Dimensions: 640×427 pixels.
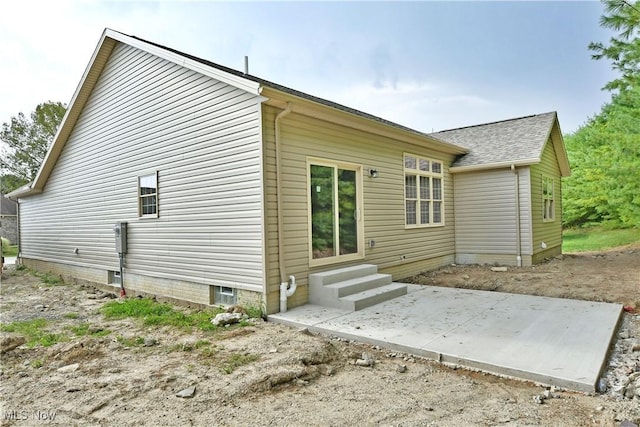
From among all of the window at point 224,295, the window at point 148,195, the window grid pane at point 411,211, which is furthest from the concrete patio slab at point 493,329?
the window at point 148,195

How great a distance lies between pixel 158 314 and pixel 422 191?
6.38 meters

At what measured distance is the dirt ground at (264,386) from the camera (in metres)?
2.66

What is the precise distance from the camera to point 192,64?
236 inches

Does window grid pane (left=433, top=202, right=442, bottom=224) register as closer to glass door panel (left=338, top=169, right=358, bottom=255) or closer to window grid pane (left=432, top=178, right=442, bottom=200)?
window grid pane (left=432, top=178, right=442, bottom=200)

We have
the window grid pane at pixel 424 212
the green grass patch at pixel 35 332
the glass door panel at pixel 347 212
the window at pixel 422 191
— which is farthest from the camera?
the window grid pane at pixel 424 212

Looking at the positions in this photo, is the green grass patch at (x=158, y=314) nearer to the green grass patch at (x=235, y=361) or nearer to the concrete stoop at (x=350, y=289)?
the green grass patch at (x=235, y=361)

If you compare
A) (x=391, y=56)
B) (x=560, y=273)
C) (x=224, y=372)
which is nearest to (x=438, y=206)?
(x=560, y=273)

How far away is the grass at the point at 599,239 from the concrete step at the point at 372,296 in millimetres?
12102

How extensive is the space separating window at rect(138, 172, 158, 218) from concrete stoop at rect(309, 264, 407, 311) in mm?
3553

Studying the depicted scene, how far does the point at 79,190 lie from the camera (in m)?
9.66

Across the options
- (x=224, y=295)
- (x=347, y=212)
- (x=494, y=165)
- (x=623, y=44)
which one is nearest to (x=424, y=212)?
(x=494, y=165)

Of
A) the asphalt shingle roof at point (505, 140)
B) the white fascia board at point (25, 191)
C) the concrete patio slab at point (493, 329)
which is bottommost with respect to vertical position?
the concrete patio slab at point (493, 329)

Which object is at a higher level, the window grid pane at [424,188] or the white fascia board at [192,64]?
the white fascia board at [192,64]

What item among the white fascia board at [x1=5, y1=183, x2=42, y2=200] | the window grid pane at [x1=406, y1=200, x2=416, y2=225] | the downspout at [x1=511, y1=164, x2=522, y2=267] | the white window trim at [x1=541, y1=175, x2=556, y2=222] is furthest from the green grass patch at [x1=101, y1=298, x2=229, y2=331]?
the white window trim at [x1=541, y1=175, x2=556, y2=222]
